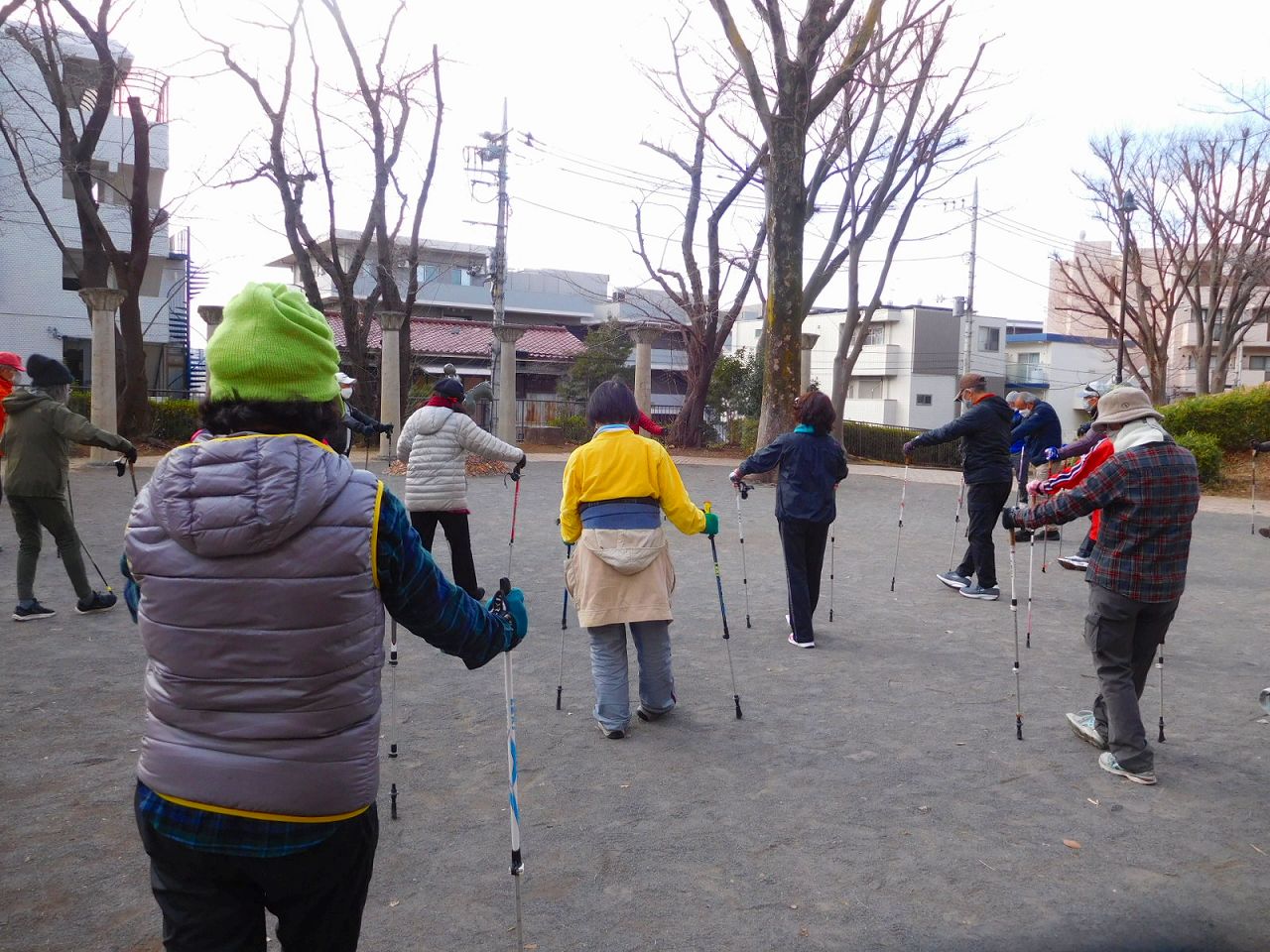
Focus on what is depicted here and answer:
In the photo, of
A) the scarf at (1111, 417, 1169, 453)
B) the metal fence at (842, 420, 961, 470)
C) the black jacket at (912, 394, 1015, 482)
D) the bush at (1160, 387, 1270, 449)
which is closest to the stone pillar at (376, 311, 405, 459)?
the metal fence at (842, 420, 961, 470)

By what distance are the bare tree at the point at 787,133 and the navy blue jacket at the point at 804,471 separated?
1023cm

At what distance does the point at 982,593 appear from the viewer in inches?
349

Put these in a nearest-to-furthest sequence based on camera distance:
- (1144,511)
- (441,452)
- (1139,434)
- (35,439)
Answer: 1. (1144,511)
2. (1139,434)
3. (35,439)
4. (441,452)

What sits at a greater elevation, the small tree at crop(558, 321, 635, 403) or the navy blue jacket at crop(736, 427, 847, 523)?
the small tree at crop(558, 321, 635, 403)

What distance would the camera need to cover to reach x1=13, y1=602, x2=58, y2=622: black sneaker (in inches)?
287

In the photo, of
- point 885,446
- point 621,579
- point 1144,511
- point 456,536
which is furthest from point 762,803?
point 885,446

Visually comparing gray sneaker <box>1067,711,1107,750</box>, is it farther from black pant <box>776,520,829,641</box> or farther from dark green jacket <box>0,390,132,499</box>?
dark green jacket <box>0,390,132,499</box>

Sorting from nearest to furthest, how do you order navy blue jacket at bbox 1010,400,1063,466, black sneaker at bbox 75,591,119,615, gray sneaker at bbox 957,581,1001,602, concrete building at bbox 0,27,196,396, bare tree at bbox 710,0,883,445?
1. black sneaker at bbox 75,591,119,615
2. gray sneaker at bbox 957,581,1001,602
3. navy blue jacket at bbox 1010,400,1063,466
4. bare tree at bbox 710,0,883,445
5. concrete building at bbox 0,27,196,396

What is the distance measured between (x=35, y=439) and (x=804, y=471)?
545 centimetres

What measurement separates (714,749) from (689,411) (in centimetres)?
2229

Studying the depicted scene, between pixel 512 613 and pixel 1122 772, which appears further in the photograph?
pixel 1122 772

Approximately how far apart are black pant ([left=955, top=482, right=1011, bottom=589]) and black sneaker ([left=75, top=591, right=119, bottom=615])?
23.1 feet

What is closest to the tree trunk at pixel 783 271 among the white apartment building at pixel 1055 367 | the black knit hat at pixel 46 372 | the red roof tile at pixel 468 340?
the black knit hat at pixel 46 372

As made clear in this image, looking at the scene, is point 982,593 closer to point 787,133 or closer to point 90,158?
point 787,133
